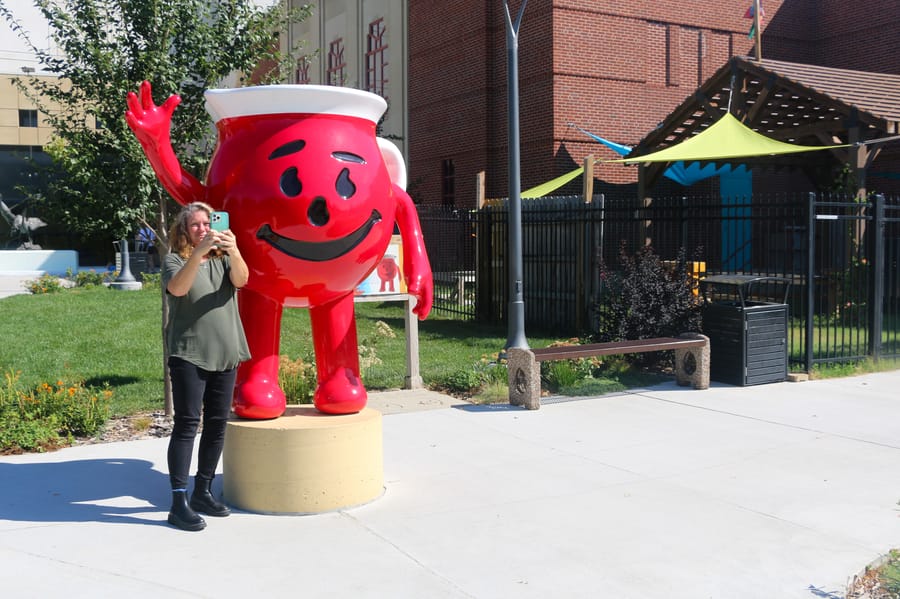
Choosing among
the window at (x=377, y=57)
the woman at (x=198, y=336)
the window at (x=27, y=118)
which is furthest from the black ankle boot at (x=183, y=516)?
the window at (x=27, y=118)

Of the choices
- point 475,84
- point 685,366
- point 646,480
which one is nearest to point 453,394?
point 685,366

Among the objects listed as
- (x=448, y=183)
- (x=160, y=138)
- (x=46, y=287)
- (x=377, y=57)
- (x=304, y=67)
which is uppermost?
(x=377, y=57)

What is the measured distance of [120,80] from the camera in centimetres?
732

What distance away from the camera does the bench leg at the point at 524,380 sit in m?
7.97

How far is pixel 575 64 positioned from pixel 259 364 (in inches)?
600

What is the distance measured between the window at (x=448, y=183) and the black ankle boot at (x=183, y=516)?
57.7 ft

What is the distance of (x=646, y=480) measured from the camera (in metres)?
5.68

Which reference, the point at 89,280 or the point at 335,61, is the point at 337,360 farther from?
the point at 335,61

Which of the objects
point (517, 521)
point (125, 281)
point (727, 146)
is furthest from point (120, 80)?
point (125, 281)

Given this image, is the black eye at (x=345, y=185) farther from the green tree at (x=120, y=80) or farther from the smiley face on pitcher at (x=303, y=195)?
the green tree at (x=120, y=80)

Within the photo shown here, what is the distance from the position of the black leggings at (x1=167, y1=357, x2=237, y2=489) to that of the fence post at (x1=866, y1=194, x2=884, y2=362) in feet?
25.8

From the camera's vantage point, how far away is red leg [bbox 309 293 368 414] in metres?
5.33

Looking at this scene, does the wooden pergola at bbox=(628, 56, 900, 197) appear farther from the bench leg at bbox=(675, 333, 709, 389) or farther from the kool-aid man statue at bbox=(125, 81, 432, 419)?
the kool-aid man statue at bbox=(125, 81, 432, 419)

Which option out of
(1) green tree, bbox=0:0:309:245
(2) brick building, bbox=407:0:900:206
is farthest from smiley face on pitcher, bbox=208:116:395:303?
(2) brick building, bbox=407:0:900:206
